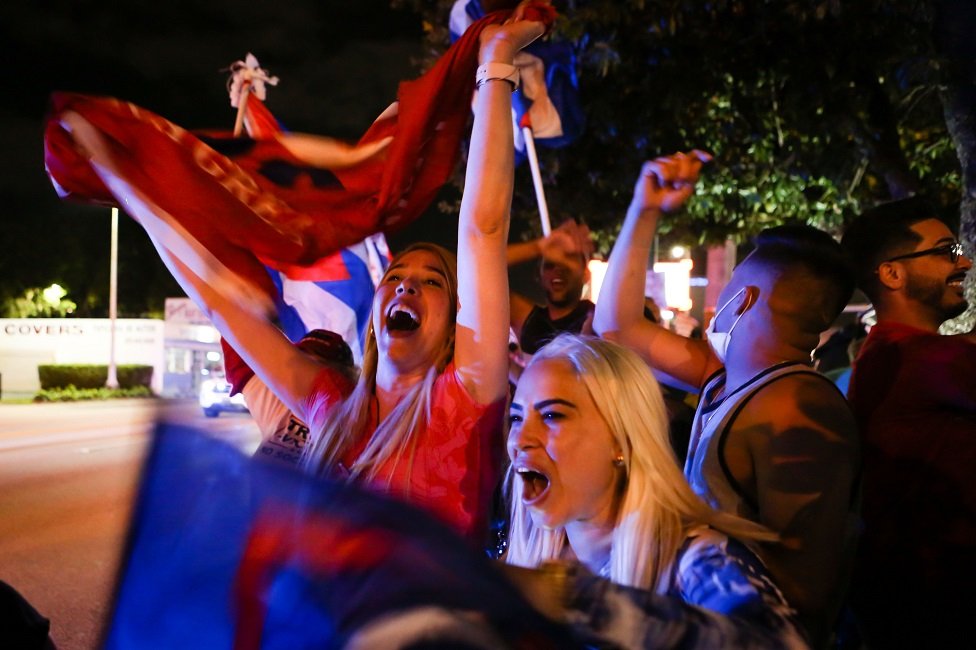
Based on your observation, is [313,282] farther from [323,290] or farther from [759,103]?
[759,103]

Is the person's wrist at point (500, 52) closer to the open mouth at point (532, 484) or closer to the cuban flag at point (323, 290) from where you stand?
the open mouth at point (532, 484)

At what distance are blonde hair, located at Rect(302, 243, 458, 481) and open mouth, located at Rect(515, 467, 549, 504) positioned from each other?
0.56 meters

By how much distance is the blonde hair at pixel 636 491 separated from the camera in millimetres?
1624

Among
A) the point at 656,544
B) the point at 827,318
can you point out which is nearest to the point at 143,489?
the point at 656,544

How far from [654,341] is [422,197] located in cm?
129

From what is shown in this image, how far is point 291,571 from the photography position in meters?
1.09

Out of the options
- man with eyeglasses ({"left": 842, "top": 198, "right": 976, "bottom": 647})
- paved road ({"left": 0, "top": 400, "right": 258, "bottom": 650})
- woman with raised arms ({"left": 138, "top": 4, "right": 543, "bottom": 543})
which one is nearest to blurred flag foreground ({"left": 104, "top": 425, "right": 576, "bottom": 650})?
paved road ({"left": 0, "top": 400, "right": 258, "bottom": 650})

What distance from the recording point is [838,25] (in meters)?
7.96

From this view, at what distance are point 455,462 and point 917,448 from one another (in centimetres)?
148

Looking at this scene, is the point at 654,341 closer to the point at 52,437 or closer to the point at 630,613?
the point at 630,613

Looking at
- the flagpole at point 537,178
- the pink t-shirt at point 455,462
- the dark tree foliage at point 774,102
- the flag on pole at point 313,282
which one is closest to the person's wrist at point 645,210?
the pink t-shirt at point 455,462

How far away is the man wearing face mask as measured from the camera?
72.5 inches

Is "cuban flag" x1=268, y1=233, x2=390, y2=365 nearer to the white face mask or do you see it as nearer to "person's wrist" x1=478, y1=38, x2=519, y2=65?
"person's wrist" x1=478, y1=38, x2=519, y2=65

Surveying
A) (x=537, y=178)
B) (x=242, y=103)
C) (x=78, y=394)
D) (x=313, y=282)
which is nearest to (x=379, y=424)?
(x=313, y=282)
